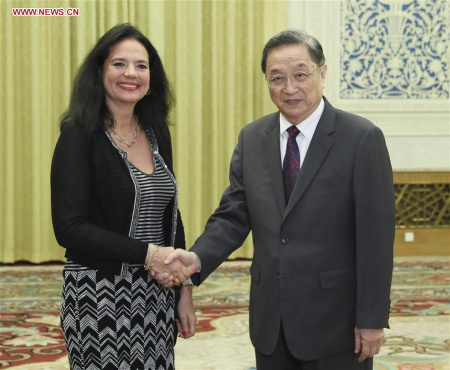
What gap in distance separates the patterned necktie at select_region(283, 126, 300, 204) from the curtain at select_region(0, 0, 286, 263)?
407 cm

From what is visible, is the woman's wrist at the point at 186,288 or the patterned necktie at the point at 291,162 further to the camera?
the woman's wrist at the point at 186,288

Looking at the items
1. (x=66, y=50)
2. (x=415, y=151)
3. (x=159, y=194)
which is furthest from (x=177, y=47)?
(x=159, y=194)

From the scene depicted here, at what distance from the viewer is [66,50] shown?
6.03 m

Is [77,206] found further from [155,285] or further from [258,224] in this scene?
[258,224]

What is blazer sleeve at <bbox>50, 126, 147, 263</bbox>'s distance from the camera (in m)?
2.12

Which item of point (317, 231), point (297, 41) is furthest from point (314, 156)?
point (297, 41)

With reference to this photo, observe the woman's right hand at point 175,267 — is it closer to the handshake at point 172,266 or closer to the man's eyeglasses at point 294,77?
the handshake at point 172,266

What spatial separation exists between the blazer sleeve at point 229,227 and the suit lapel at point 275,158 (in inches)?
5.2

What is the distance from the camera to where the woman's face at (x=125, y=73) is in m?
2.26

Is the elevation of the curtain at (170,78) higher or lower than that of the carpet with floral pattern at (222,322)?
higher

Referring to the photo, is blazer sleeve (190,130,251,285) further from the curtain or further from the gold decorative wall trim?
the gold decorative wall trim

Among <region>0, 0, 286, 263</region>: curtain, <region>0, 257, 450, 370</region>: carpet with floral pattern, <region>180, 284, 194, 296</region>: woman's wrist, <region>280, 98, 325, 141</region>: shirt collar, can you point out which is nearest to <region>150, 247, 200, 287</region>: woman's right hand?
<region>180, 284, 194, 296</region>: woman's wrist

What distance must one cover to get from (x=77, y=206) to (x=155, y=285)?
385 mm

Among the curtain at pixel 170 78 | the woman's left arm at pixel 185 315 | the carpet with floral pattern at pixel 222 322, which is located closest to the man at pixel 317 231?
the woman's left arm at pixel 185 315
